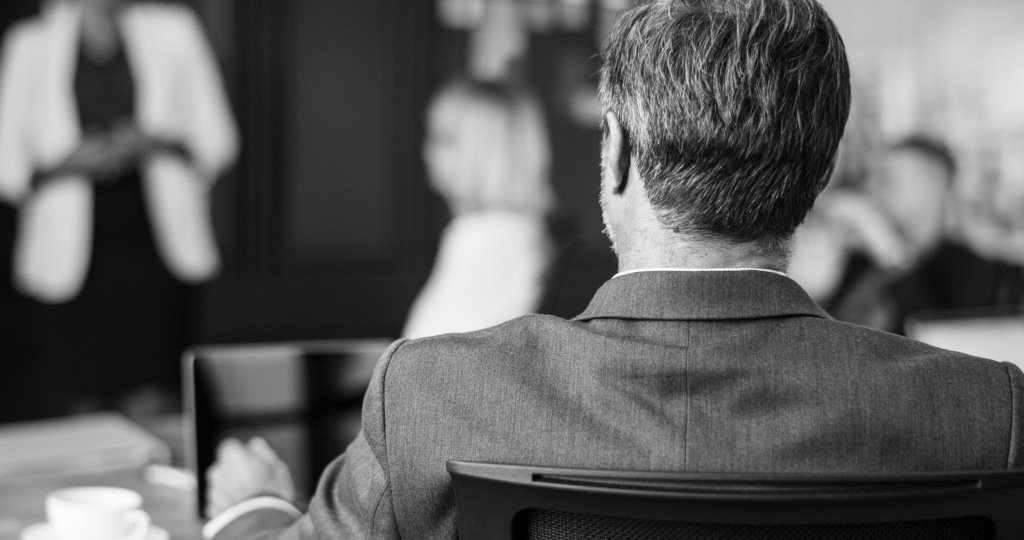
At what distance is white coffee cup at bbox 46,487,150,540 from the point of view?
120 centimetres

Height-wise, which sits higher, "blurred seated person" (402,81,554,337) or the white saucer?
"blurred seated person" (402,81,554,337)

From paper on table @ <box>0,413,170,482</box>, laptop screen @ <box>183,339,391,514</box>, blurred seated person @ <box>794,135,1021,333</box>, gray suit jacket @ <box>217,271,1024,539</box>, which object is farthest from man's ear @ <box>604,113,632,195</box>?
blurred seated person @ <box>794,135,1021,333</box>

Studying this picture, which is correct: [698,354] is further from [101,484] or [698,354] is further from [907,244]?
[907,244]

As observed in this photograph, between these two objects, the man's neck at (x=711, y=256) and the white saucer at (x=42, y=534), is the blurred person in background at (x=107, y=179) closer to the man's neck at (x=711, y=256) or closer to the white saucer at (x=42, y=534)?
the white saucer at (x=42, y=534)

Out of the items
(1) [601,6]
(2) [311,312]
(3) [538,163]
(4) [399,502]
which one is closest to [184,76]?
(2) [311,312]

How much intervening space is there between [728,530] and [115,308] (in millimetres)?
3701

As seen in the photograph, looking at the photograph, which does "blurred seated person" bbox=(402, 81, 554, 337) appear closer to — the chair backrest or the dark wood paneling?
the dark wood paneling

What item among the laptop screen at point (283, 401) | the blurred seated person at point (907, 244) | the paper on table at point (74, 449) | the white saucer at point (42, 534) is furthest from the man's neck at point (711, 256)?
the blurred seated person at point (907, 244)

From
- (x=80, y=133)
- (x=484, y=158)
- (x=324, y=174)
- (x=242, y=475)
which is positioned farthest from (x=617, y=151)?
(x=484, y=158)

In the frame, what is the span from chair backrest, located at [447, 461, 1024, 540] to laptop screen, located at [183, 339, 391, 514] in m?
0.78

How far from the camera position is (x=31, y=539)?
3.98 feet

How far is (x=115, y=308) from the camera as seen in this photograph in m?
3.91

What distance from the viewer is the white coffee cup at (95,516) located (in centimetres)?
120

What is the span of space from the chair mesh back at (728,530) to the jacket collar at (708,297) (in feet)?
0.74
